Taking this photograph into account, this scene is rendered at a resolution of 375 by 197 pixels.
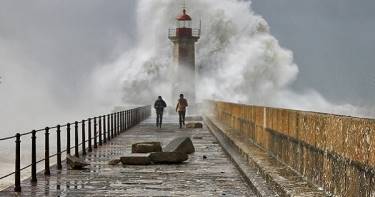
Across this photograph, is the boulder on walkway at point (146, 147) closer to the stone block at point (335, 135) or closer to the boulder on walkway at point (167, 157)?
the boulder on walkway at point (167, 157)

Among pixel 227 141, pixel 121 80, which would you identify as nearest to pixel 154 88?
pixel 121 80

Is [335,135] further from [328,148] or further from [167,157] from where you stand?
[167,157]

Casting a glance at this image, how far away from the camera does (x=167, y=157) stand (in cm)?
1519

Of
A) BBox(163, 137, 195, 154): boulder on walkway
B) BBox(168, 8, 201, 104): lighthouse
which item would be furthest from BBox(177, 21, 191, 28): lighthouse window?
BBox(163, 137, 195, 154): boulder on walkway

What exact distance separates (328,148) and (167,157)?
7393 mm

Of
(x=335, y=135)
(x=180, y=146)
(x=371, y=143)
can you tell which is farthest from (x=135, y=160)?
(x=371, y=143)

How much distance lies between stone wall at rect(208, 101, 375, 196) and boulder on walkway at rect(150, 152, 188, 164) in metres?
2.49

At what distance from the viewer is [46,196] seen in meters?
9.96

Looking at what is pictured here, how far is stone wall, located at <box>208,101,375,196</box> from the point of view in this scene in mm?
6570

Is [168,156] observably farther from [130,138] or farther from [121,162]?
[130,138]

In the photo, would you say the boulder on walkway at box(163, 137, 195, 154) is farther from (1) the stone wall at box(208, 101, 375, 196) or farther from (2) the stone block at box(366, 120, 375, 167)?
(2) the stone block at box(366, 120, 375, 167)

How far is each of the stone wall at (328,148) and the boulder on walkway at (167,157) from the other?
2.49 m

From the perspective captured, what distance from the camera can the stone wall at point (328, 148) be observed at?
6570 millimetres

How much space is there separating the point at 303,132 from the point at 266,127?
14.1 feet
